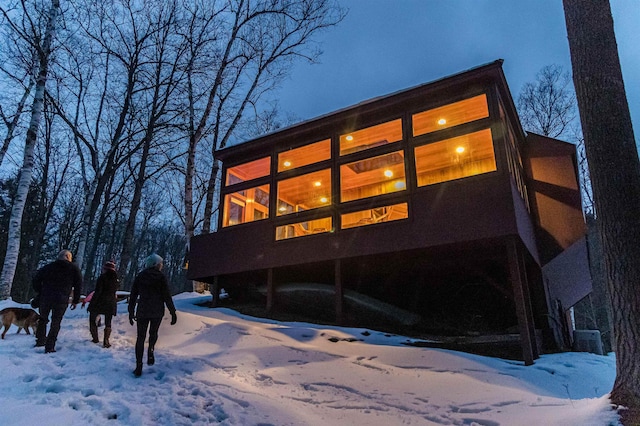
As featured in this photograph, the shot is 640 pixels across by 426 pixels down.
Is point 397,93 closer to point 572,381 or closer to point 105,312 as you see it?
point 572,381

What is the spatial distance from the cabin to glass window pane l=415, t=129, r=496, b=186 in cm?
3

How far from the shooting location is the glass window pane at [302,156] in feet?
36.1

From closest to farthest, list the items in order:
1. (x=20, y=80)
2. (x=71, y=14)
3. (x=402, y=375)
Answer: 1. (x=402, y=375)
2. (x=71, y=14)
3. (x=20, y=80)

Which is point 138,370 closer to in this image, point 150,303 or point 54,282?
point 150,303

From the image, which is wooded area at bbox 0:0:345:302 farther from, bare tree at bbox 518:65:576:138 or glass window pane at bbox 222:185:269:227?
bare tree at bbox 518:65:576:138

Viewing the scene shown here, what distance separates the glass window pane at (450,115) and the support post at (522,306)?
2.79 metres

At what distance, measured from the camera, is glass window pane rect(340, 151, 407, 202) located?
9.65 m

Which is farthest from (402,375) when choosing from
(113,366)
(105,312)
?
(105,312)

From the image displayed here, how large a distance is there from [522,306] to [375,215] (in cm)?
345

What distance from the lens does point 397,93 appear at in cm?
968

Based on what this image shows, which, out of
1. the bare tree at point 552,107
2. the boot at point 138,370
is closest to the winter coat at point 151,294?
the boot at point 138,370

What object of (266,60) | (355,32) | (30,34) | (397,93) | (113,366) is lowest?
(113,366)

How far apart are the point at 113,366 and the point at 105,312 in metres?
1.59

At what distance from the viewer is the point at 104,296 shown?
6.77 metres
